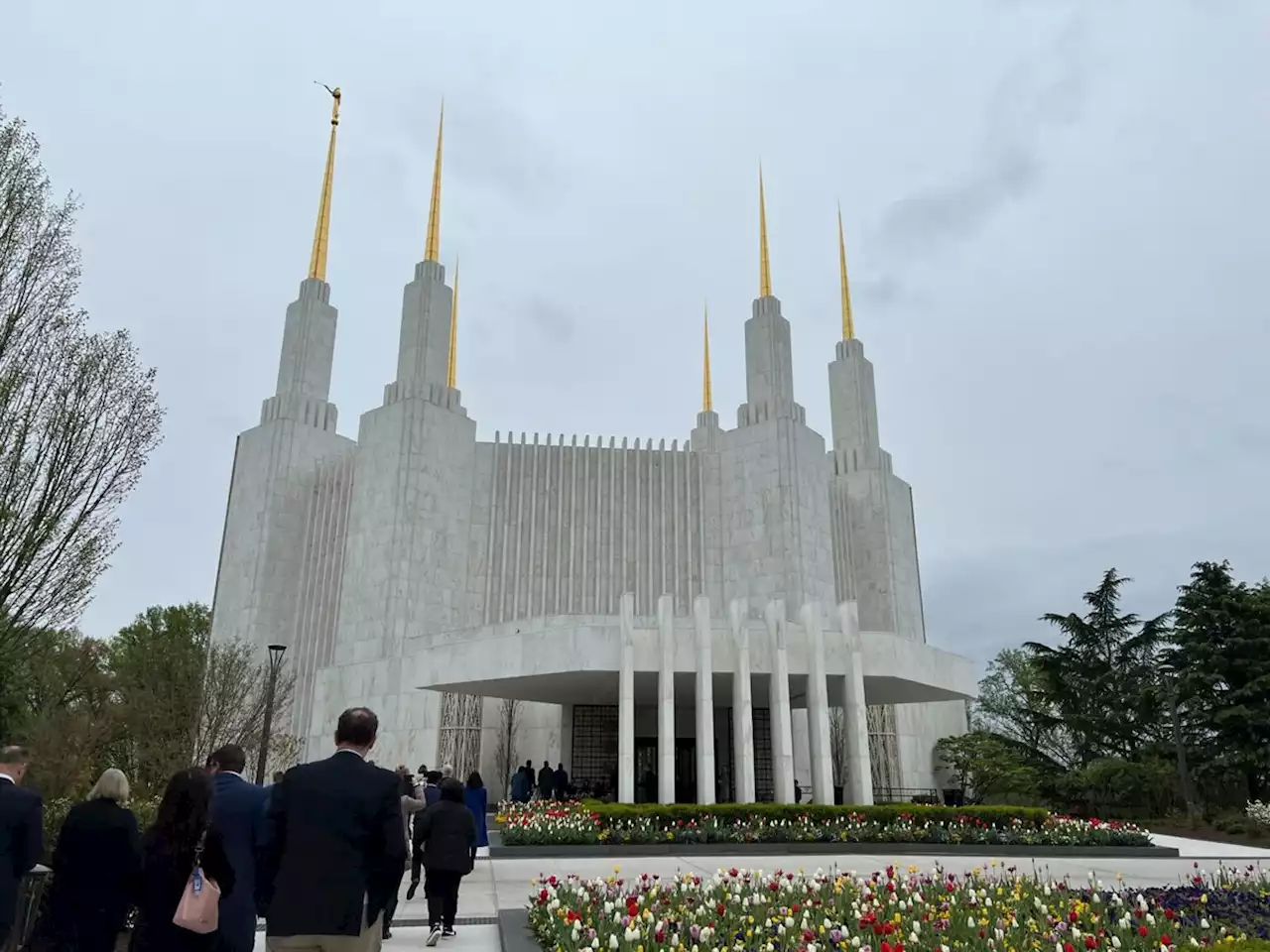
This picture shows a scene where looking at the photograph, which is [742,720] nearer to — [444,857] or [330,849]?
[444,857]

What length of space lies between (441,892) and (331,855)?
4.43m

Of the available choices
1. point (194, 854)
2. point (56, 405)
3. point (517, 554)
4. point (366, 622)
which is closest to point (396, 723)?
point (366, 622)

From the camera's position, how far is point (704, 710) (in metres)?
20.9

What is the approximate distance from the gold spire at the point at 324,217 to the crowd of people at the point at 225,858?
1476 inches

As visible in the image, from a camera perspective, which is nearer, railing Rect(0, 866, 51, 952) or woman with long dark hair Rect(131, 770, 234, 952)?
woman with long dark hair Rect(131, 770, 234, 952)

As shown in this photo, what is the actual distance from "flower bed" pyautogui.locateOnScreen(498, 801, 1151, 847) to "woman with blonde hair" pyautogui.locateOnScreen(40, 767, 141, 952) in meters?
12.0

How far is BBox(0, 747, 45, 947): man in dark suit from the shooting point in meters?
4.73

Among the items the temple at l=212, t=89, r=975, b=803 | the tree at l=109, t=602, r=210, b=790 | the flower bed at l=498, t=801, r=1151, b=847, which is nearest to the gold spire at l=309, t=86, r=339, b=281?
the temple at l=212, t=89, r=975, b=803

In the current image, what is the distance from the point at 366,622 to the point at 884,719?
1938 cm

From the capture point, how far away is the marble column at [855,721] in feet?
69.3

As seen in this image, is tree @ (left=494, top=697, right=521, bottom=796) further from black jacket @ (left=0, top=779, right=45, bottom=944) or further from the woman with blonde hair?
the woman with blonde hair

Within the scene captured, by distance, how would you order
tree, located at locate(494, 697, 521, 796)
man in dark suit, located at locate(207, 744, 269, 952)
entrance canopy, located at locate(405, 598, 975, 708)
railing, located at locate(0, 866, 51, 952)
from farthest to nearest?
tree, located at locate(494, 697, 521, 796) < entrance canopy, located at locate(405, 598, 975, 708) < railing, located at locate(0, 866, 51, 952) < man in dark suit, located at locate(207, 744, 269, 952)

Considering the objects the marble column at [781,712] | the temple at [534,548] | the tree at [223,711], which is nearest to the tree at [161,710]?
the tree at [223,711]

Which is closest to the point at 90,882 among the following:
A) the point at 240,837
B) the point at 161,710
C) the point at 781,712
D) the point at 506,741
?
the point at 240,837
